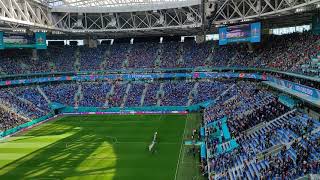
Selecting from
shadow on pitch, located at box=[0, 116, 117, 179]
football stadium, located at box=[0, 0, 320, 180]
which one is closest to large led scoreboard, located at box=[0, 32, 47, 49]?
football stadium, located at box=[0, 0, 320, 180]

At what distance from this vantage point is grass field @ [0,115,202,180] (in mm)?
30469

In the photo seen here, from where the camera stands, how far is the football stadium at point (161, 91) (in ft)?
97.6

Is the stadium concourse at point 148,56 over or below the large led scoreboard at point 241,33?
below

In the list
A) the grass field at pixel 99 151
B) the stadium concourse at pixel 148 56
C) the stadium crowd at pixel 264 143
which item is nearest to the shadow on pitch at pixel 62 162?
the grass field at pixel 99 151

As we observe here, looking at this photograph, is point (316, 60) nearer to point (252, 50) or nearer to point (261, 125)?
point (261, 125)

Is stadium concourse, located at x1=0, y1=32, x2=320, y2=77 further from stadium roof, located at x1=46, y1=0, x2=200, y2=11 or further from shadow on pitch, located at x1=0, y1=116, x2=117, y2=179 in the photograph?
shadow on pitch, located at x1=0, y1=116, x2=117, y2=179

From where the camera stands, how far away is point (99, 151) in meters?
36.9

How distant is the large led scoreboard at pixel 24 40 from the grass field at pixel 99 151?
60.0ft

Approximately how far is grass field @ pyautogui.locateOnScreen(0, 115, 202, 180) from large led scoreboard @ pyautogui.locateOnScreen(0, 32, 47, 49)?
18.3 metres

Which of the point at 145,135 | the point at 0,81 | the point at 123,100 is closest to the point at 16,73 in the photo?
the point at 0,81

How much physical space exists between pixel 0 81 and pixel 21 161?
3364 centimetres

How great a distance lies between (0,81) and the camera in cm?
6316

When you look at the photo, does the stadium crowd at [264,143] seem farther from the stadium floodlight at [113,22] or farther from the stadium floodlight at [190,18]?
the stadium floodlight at [113,22]

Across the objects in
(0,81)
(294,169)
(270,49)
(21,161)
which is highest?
(270,49)
